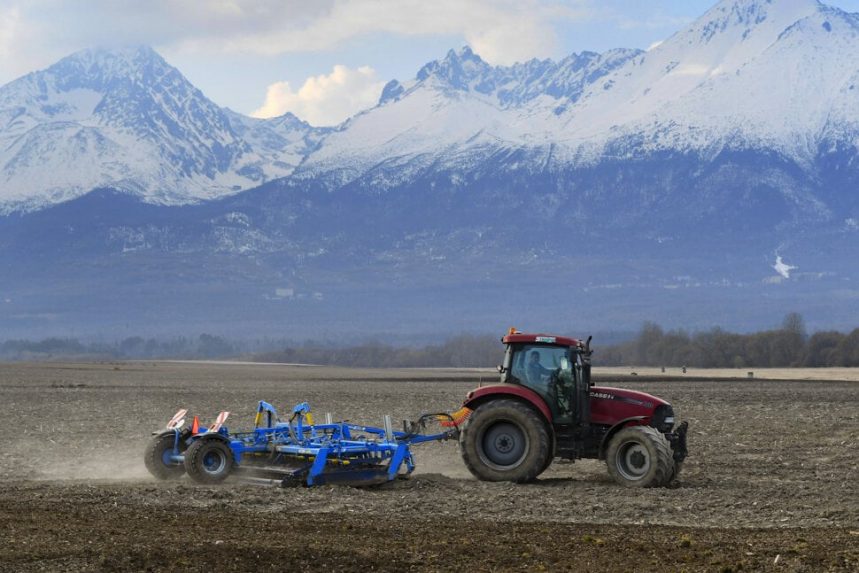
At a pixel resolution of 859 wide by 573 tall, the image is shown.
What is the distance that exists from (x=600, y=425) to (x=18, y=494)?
866cm

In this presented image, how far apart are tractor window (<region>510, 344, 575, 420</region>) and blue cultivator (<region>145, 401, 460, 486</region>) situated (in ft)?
5.53

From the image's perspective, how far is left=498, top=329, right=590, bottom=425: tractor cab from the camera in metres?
22.9

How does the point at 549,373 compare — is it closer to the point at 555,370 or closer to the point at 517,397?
the point at 555,370

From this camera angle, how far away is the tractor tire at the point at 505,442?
2259cm

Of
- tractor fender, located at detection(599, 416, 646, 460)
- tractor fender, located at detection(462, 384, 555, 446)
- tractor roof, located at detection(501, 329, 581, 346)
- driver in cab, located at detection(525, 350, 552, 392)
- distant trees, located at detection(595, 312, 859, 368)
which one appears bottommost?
tractor fender, located at detection(599, 416, 646, 460)

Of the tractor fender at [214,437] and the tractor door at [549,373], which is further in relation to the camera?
the tractor door at [549,373]

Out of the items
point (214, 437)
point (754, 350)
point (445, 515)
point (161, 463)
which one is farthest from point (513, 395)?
point (754, 350)

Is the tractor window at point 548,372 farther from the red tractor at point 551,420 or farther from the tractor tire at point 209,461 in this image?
the tractor tire at point 209,461

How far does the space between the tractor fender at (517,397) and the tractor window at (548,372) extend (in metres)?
0.12

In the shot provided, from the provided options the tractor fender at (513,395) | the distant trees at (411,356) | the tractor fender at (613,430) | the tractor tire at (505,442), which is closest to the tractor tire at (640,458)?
the tractor fender at (613,430)

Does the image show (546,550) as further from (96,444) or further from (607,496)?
(96,444)

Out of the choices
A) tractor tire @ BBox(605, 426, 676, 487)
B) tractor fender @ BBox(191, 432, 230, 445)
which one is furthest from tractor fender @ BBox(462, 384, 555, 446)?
tractor fender @ BBox(191, 432, 230, 445)

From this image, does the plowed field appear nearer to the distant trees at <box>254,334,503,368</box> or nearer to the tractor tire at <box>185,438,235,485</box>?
the tractor tire at <box>185,438,235,485</box>

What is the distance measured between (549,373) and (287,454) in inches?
164
